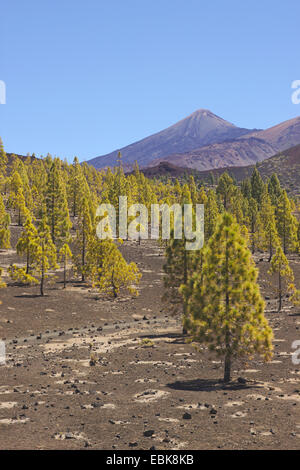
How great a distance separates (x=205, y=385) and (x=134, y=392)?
3396 mm

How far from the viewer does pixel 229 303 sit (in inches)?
830

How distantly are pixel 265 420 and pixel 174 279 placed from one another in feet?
68.5

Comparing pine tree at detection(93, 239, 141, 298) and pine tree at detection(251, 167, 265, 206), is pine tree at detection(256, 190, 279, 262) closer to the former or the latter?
pine tree at detection(251, 167, 265, 206)

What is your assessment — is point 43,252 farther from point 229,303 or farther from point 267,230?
point 267,230

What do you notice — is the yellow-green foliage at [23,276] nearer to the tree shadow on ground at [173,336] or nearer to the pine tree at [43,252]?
the pine tree at [43,252]

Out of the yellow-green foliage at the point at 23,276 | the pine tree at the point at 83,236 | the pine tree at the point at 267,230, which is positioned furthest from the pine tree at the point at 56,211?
the pine tree at the point at 267,230

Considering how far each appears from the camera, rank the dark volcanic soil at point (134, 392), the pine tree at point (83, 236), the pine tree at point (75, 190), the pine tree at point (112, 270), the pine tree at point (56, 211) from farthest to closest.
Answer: the pine tree at point (75, 190) < the pine tree at point (56, 211) < the pine tree at point (83, 236) < the pine tree at point (112, 270) < the dark volcanic soil at point (134, 392)

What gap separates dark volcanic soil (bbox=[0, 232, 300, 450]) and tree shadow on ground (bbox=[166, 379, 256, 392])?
4 cm

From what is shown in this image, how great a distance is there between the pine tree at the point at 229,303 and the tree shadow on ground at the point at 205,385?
625mm

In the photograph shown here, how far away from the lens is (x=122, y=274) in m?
53.3

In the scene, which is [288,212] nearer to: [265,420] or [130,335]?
[130,335]

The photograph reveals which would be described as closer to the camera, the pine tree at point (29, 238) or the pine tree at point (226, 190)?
the pine tree at point (29, 238)

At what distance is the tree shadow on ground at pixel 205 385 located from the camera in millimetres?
20438

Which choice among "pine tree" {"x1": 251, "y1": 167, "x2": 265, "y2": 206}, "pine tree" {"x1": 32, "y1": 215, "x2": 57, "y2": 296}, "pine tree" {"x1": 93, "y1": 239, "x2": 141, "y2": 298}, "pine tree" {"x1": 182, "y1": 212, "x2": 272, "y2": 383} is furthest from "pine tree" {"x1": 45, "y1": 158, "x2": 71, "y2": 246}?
"pine tree" {"x1": 251, "y1": 167, "x2": 265, "y2": 206}
